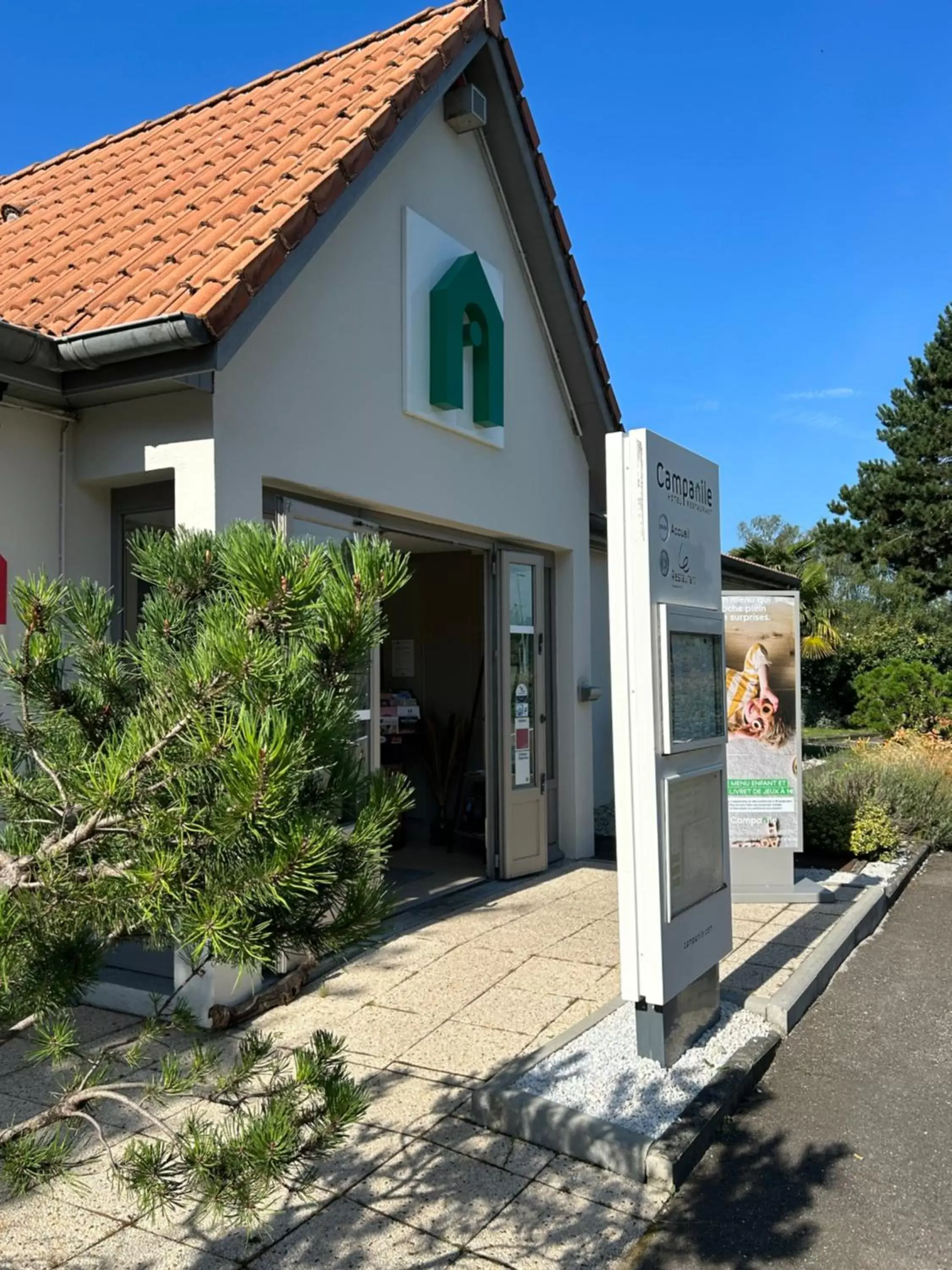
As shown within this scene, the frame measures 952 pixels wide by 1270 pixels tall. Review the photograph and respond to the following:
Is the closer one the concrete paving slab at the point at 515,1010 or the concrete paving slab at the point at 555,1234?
the concrete paving slab at the point at 555,1234

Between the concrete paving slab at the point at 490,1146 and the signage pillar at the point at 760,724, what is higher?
the signage pillar at the point at 760,724

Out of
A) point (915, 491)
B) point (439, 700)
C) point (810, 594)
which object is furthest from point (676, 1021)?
point (915, 491)

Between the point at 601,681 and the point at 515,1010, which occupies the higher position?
the point at 601,681

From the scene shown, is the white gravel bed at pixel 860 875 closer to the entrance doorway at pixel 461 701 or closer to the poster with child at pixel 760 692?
the poster with child at pixel 760 692

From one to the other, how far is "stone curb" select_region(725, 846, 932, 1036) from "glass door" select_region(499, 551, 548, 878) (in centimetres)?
246

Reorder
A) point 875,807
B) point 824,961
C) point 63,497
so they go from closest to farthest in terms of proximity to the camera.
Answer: point 63,497 < point 824,961 < point 875,807

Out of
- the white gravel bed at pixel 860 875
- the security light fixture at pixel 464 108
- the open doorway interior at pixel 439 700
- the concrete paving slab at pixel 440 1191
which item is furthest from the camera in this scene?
the open doorway interior at pixel 439 700

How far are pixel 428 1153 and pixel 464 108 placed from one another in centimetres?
662

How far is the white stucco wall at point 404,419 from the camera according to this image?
5340 mm

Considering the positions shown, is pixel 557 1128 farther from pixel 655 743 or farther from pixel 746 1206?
pixel 655 743

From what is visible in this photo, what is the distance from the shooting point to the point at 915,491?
32625 millimetres

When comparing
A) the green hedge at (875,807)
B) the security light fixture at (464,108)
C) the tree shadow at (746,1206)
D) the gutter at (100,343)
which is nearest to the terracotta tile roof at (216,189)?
the gutter at (100,343)

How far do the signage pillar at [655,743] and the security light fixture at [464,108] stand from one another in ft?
13.1

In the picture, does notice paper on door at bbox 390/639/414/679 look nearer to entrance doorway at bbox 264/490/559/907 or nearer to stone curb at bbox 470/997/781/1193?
entrance doorway at bbox 264/490/559/907
